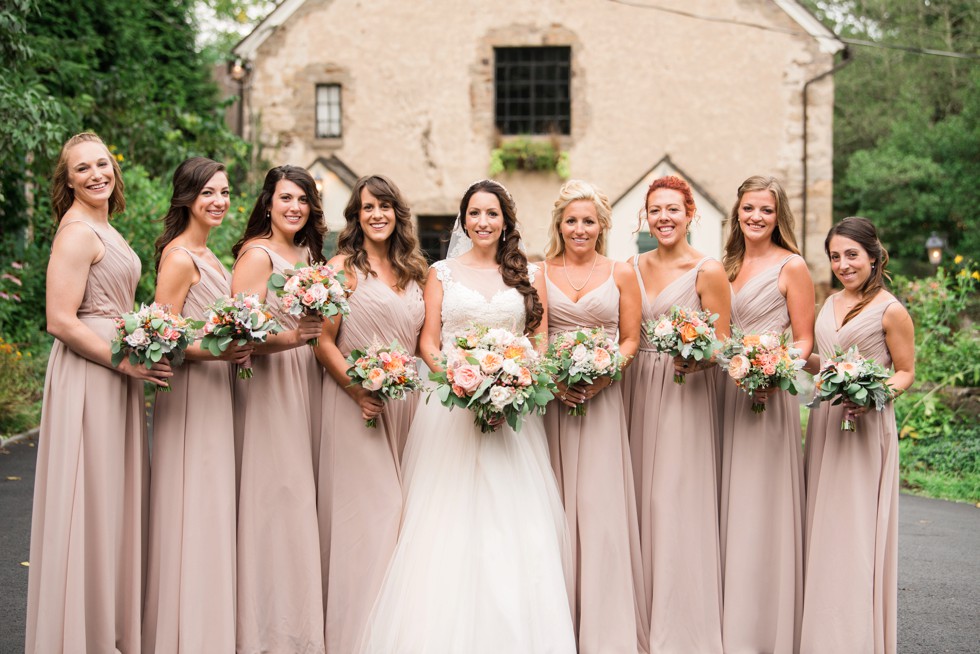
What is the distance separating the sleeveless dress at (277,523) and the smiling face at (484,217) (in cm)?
123

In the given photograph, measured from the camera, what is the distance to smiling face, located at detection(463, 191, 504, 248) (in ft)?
18.1

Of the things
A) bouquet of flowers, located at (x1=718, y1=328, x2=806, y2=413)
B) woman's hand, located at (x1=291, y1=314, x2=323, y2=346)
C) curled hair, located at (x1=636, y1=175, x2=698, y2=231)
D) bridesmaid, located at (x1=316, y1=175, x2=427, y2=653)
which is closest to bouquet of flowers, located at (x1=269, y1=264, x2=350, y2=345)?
woman's hand, located at (x1=291, y1=314, x2=323, y2=346)

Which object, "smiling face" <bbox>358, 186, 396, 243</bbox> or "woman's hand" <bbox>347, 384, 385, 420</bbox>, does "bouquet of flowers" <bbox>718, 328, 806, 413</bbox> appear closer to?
"woman's hand" <bbox>347, 384, 385, 420</bbox>

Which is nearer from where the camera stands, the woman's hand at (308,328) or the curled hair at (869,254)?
the woman's hand at (308,328)

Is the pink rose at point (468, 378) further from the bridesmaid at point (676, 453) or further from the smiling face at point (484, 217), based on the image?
the bridesmaid at point (676, 453)

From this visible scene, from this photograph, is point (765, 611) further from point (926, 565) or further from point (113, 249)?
point (113, 249)

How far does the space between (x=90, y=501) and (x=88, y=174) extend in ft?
5.44

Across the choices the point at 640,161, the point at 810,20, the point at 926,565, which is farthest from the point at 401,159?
the point at 926,565

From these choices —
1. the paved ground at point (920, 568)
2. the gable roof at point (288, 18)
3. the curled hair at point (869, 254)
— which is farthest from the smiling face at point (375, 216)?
the gable roof at point (288, 18)

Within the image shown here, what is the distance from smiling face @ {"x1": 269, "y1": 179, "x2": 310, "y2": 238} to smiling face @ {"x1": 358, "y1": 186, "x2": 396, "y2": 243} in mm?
335

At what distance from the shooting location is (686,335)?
499 centimetres

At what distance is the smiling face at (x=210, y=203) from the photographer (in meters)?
5.10

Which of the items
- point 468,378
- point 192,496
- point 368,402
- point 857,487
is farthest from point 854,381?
point 192,496

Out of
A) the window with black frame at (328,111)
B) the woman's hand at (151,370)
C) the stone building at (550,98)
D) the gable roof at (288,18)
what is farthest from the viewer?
the window with black frame at (328,111)
